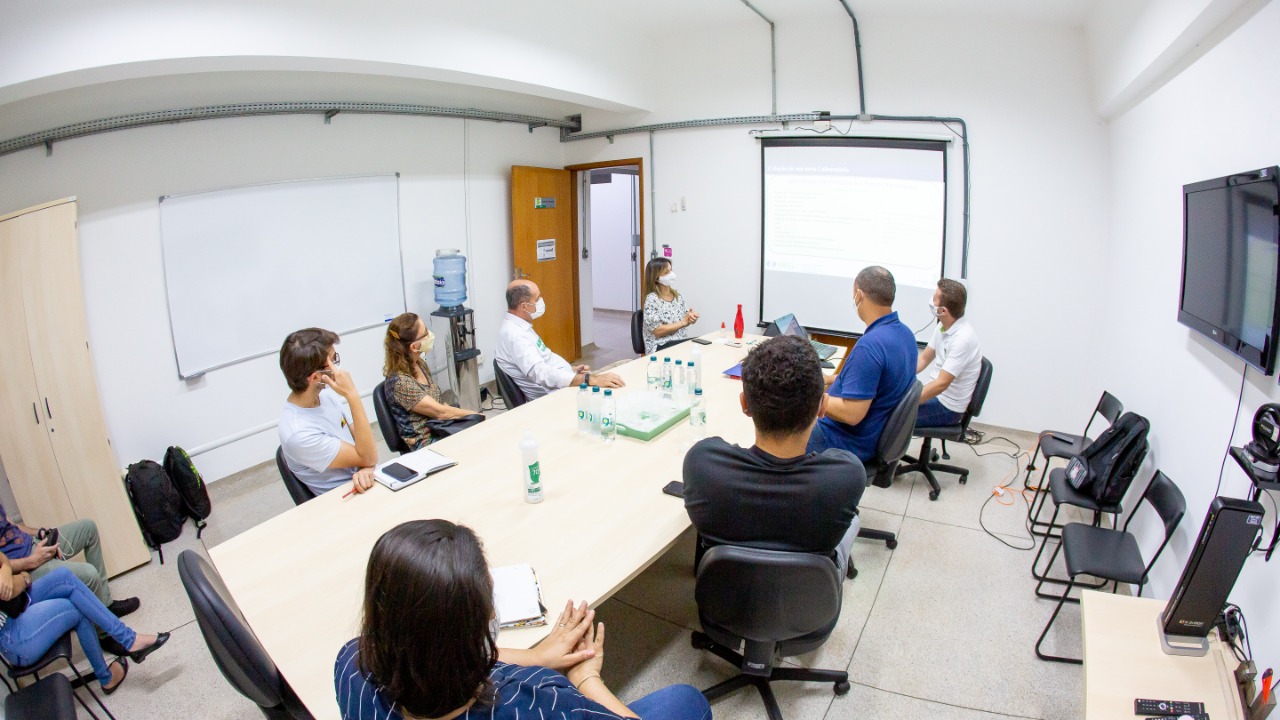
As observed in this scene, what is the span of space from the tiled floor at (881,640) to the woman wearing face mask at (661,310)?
177 cm

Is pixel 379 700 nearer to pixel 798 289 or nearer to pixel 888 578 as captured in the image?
pixel 888 578

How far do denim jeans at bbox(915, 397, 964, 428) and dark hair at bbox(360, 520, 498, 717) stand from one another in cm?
311

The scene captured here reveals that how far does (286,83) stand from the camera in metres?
3.79

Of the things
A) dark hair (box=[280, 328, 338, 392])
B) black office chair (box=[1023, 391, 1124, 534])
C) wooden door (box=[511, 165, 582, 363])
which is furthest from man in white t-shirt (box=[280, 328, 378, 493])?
wooden door (box=[511, 165, 582, 363])

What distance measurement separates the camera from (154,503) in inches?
127

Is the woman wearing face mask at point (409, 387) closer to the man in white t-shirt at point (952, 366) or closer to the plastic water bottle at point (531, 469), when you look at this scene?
the plastic water bottle at point (531, 469)

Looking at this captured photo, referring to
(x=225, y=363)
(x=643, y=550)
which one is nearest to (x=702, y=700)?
(x=643, y=550)

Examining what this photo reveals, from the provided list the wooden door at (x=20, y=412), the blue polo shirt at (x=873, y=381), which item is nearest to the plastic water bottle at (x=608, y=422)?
the blue polo shirt at (x=873, y=381)

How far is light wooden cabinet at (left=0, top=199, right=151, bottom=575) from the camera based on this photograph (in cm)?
274

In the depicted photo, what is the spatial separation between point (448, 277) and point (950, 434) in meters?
3.92

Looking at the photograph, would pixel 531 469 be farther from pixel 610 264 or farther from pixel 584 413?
pixel 610 264

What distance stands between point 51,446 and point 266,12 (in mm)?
2278

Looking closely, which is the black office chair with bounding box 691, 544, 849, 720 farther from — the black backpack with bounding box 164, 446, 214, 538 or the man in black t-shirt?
the black backpack with bounding box 164, 446, 214, 538

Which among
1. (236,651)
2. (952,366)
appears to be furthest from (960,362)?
(236,651)
